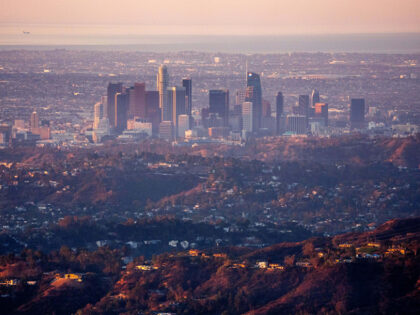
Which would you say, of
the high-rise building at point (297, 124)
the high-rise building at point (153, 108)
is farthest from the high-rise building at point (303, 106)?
the high-rise building at point (153, 108)

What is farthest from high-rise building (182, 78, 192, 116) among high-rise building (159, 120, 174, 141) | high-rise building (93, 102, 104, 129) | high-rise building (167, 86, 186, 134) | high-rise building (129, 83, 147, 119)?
high-rise building (93, 102, 104, 129)

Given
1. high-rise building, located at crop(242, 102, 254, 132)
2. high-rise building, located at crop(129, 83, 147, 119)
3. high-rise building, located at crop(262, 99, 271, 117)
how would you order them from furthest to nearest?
high-rise building, located at crop(262, 99, 271, 117) → high-rise building, located at crop(129, 83, 147, 119) → high-rise building, located at crop(242, 102, 254, 132)

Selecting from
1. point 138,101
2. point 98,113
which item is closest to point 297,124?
point 138,101

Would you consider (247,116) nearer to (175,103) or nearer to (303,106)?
(175,103)

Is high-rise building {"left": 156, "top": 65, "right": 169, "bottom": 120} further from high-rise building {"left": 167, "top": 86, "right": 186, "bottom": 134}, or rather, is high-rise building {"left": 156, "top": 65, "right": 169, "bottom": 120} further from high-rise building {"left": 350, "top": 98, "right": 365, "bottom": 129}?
high-rise building {"left": 350, "top": 98, "right": 365, "bottom": 129}

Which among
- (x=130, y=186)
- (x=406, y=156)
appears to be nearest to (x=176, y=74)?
(x=406, y=156)

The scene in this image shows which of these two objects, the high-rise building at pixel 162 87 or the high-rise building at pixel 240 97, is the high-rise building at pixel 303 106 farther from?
the high-rise building at pixel 162 87
